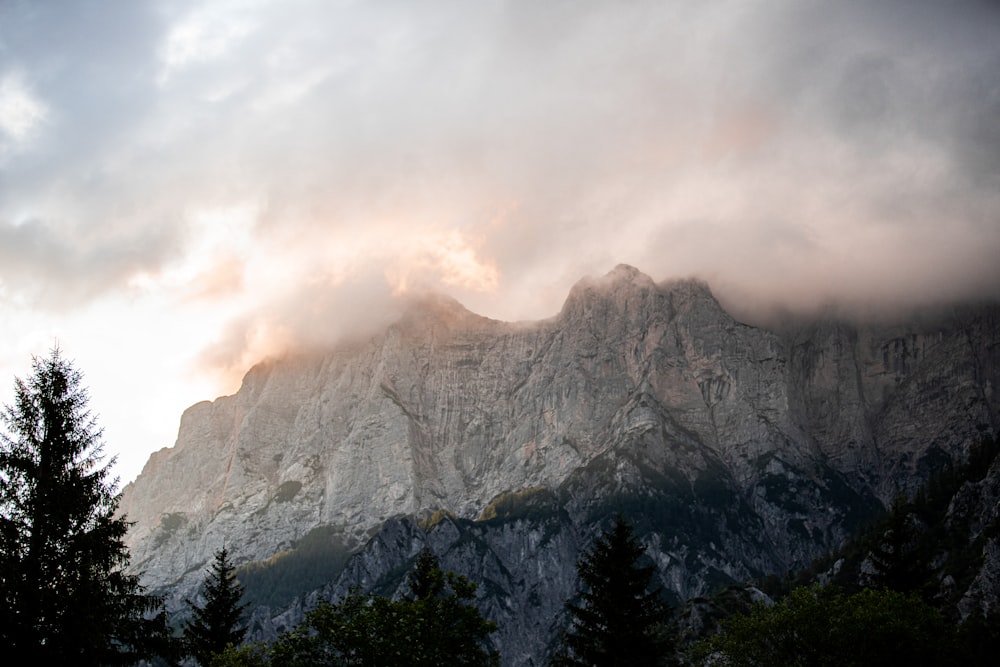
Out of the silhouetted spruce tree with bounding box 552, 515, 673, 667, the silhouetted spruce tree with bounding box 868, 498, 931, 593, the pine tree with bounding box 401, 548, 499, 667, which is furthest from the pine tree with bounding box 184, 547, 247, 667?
the silhouetted spruce tree with bounding box 868, 498, 931, 593

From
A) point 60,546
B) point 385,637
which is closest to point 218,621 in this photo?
point 385,637

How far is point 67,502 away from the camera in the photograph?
3672 cm

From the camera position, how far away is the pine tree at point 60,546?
114 feet

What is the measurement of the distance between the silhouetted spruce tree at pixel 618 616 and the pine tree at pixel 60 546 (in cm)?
3184

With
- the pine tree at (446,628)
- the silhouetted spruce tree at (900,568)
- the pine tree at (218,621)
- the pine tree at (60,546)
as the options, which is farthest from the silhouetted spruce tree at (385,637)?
the silhouetted spruce tree at (900,568)

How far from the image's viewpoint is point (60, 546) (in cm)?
3656

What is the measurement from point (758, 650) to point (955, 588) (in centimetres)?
8415

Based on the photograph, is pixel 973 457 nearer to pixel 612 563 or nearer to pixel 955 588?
pixel 955 588

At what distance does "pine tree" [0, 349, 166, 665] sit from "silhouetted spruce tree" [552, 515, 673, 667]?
31.8 metres

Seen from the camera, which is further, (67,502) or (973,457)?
(973,457)

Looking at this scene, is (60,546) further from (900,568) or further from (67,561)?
(900,568)

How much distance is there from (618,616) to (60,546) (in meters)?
37.3

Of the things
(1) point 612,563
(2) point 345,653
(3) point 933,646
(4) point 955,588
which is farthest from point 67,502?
(4) point 955,588

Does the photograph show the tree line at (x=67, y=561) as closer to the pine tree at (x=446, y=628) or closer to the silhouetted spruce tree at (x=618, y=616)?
the pine tree at (x=446, y=628)
